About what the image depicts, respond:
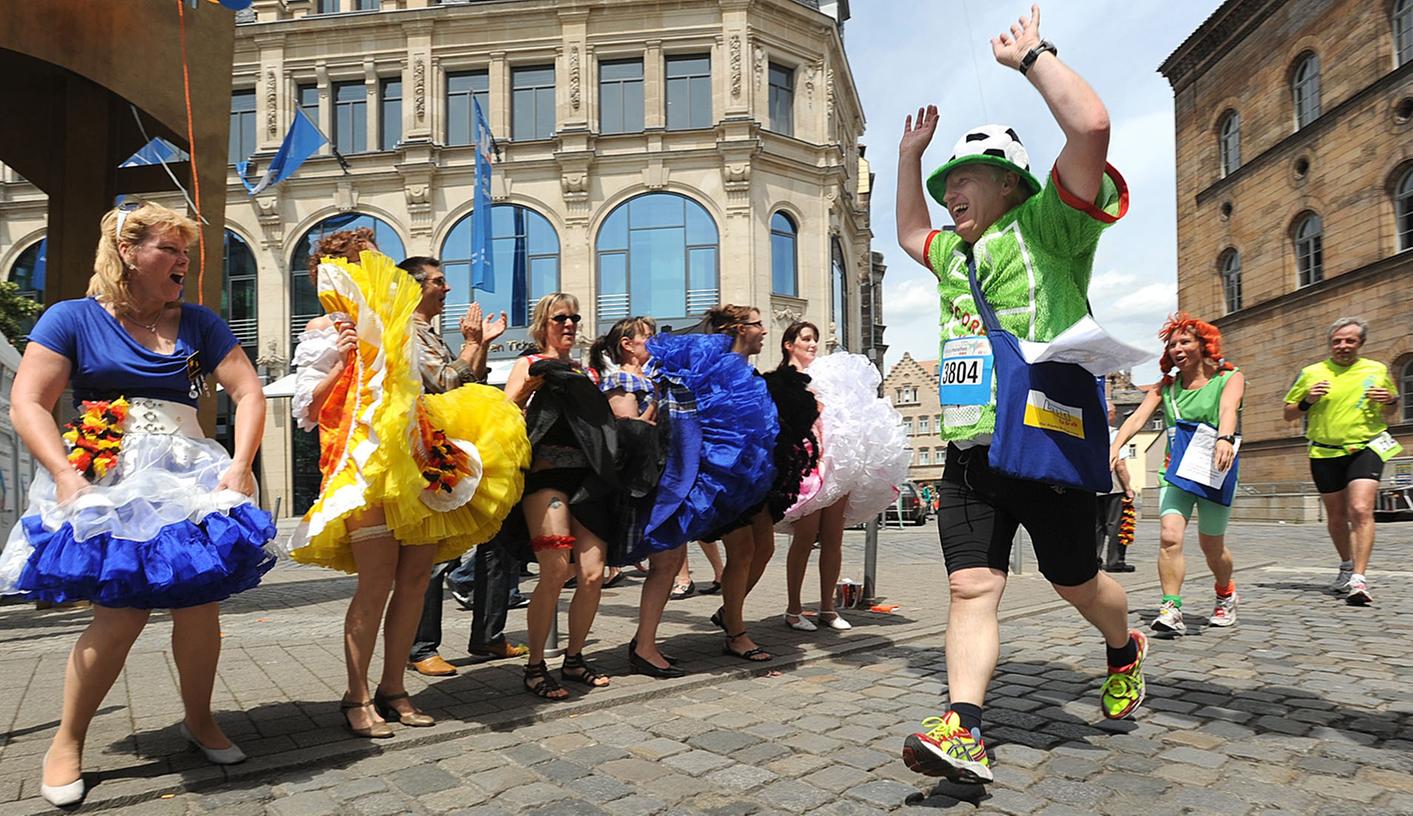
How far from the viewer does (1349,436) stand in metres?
7.45

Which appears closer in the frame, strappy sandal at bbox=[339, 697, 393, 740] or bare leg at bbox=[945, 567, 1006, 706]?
bare leg at bbox=[945, 567, 1006, 706]

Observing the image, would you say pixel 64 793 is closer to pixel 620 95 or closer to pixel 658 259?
pixel 658 259

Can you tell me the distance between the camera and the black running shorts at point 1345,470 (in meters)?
7.39

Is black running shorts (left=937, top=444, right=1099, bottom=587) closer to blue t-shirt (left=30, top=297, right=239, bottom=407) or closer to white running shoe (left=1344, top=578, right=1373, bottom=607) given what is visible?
blue t-shirt (left=30, top=297, right=239, bottom=407)

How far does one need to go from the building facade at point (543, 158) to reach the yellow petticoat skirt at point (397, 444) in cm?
2285

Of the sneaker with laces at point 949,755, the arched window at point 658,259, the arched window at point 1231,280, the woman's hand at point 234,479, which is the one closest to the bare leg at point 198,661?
the woman's hand at point 234,479

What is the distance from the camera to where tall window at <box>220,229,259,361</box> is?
93.5 ft

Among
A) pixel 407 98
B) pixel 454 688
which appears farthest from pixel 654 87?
pixel 454 688

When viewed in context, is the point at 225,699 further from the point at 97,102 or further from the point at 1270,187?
the point at 1270,187

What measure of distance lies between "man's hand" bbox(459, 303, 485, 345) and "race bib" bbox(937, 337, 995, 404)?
255 centimetres

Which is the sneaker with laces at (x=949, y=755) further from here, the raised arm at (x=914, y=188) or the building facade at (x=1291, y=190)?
the building facade at (x=1291, y=190)

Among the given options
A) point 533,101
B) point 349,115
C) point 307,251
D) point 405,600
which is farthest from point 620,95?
point 405,600

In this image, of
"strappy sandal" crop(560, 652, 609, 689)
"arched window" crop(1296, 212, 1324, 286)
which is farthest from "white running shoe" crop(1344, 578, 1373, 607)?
"arched window" crop(1296, 212, 1324, 286)

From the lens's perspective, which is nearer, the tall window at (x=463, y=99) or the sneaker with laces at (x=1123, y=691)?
the sneaker with laces at (x=1123, y=691)
